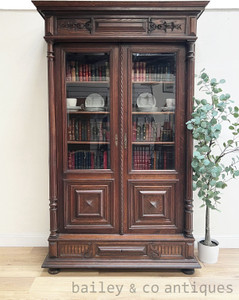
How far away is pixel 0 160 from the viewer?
296cm

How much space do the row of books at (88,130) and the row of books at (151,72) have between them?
519 mm

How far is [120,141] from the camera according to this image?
2.52m

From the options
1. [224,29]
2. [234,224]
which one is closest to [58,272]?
[234,224]

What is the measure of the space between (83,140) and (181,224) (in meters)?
1.21

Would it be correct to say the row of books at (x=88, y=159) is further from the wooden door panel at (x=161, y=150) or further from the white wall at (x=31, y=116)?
the white wall at (x=31, y=116)

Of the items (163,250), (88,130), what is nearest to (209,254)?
(163,250)

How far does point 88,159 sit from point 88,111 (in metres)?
0.46

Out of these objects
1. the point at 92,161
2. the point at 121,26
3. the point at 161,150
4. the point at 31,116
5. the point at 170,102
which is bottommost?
the point at 92,161

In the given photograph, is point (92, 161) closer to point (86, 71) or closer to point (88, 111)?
point (88, 111)

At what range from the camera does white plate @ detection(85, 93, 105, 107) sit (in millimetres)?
2588

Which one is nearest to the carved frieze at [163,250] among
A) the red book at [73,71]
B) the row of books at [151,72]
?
the row of books at [151,72]

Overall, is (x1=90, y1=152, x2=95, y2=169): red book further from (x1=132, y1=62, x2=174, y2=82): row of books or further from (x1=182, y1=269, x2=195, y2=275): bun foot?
Result: (x1=182, y1=269, x2=195, y2=275): bun foot

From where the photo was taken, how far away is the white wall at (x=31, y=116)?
2.86 meters

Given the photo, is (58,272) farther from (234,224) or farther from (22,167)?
(234,224)
